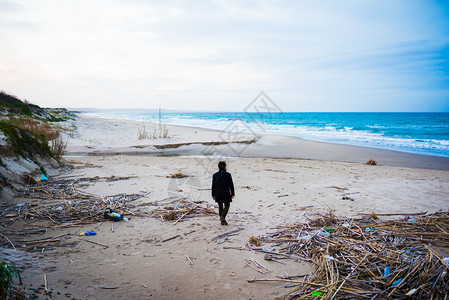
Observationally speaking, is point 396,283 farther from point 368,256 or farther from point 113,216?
point 113,216

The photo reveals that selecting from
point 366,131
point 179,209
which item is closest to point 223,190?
point 179,209

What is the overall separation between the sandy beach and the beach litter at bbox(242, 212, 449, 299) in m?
0.31

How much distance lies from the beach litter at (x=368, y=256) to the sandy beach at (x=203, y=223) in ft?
1.02

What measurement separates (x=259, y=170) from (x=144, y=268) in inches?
305

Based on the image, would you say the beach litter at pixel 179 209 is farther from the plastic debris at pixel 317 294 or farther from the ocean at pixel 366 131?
the ocean at pixel 366 131

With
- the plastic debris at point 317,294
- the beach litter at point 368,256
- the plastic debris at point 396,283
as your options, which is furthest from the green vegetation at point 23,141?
the plastic debris at point 396,283

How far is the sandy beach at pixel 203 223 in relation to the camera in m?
3.35

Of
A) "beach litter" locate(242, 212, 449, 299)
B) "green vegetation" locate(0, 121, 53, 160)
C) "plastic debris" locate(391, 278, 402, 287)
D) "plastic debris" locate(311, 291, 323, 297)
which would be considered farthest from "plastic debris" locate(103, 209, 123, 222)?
"plastic debris" locate(391, 278, 402, 287)

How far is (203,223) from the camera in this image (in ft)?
17.9

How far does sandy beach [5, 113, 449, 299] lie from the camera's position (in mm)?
3352

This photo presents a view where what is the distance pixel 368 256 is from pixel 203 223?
304 centimetres

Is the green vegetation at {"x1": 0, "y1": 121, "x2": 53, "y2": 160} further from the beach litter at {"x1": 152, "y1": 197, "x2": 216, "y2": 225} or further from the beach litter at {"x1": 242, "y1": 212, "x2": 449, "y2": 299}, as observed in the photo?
the beach litter at {"x1": 242, "y1": 212, "x2": 449, "y2": 299}

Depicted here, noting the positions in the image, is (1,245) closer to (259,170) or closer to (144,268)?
(144,268)

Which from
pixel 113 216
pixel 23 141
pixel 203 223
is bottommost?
pixel 203 223
